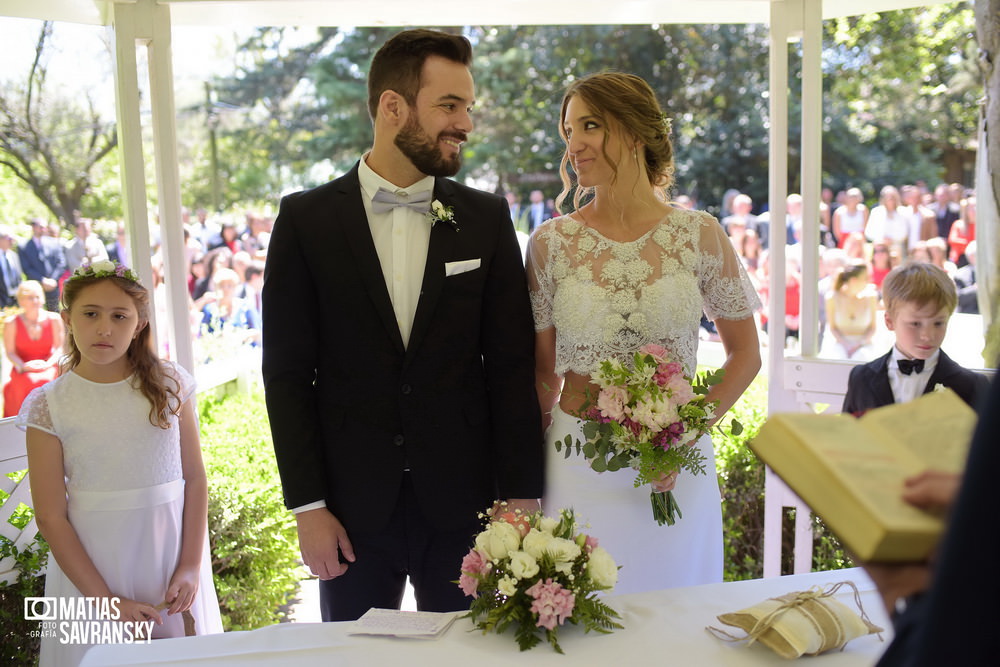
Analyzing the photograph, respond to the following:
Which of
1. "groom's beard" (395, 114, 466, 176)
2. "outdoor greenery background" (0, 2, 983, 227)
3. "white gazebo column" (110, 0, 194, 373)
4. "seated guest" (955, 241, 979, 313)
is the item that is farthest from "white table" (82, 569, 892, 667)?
"outdoor greenery background" (0, 2, 983, 227)

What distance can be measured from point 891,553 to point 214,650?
160 cm

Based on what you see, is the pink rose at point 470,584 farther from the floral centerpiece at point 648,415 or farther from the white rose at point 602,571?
the floral centerpiece at point 648,415

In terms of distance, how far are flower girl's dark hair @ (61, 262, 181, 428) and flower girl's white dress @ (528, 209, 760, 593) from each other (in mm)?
1379

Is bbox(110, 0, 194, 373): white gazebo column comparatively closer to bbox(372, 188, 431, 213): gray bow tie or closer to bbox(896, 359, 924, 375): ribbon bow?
bbox(372, 188, 431, 213): gray bow tie

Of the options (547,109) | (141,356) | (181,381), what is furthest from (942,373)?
(547,109)

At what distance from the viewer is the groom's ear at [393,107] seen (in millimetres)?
2715

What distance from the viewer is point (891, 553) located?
A: 74 centimetres

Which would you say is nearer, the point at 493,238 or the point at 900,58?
the point at 493,238

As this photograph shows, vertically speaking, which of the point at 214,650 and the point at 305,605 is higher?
the point at 214,650

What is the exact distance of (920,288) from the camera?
3572 mm

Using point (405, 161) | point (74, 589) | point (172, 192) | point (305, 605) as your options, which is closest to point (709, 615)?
point (405, 161)

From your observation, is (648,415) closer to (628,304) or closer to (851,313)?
(628,304)

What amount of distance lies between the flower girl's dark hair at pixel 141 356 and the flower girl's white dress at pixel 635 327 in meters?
1.38

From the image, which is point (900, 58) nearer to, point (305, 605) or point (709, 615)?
point (305, 605)
